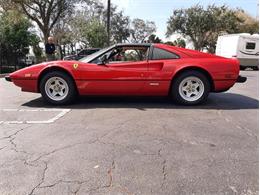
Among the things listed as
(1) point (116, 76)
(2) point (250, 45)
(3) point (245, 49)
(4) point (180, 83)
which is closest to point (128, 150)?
(1) point (116, 76)

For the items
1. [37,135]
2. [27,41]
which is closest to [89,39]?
[27,41]

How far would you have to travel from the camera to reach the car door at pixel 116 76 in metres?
6.17

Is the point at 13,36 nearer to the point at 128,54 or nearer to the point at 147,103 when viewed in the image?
the point at 128,54

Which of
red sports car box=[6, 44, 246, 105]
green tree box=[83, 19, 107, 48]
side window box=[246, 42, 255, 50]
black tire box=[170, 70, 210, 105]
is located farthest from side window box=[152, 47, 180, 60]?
green tree box=[83, 19, 107, 48]

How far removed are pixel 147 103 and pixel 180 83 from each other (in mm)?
836

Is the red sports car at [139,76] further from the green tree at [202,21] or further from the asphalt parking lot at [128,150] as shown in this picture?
the green tree at [202,21]

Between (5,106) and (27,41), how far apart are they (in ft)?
47.9

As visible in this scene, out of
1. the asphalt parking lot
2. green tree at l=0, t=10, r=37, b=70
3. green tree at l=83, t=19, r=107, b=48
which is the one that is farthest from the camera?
green tree at l=83, t=19, r=107, b=48

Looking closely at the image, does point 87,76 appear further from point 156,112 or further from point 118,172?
point 118,172

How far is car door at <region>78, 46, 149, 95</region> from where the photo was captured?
6.17 metres

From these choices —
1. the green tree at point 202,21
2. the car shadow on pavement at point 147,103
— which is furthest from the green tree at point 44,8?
the green tree at point 202,21

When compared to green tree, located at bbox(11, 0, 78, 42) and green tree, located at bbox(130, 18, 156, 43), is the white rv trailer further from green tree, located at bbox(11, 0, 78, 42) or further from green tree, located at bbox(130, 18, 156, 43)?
green tree, located at bbox(130, 18, 156, 43)

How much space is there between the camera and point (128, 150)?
3.64m

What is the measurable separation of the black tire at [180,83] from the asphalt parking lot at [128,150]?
26 centimetres
